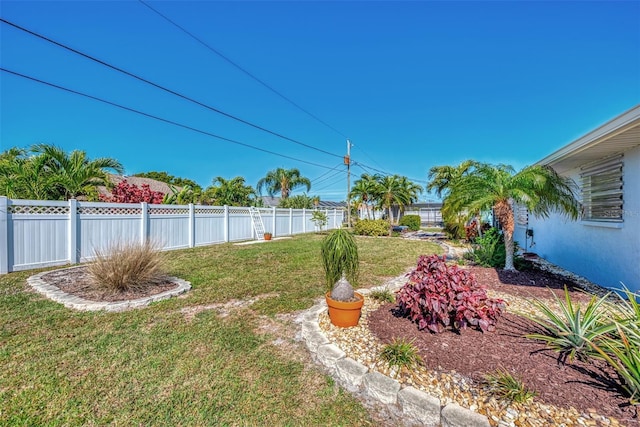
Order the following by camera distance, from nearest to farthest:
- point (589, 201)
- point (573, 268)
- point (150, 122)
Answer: point (589, 201) < point (573, 268) < point (150, 122)

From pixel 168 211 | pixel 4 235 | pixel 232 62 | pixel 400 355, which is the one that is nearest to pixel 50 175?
pixel 4 235

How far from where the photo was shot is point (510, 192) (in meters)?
6.14

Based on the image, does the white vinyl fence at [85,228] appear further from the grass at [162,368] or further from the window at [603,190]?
the window at [603,190]

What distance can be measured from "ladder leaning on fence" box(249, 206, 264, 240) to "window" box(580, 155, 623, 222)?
13.2 metres

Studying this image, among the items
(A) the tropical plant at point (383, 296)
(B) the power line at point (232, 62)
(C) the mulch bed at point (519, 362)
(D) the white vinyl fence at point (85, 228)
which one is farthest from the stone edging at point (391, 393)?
(B) the power line at point (232, 62)

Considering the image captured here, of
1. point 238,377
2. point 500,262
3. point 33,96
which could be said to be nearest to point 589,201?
point 500,262

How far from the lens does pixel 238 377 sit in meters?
2.60

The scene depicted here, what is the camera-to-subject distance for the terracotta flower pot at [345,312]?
3291 mm

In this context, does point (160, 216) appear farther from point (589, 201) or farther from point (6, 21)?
point (589, 201)

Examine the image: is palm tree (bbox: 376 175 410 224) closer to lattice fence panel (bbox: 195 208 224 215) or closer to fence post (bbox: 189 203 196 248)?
lattice fence panel (bbox: 195 208 224 215)

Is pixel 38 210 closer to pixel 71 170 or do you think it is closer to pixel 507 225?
pixel 71 170

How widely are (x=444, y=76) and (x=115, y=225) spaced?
51.4ft

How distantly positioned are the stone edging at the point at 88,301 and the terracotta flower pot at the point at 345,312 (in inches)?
125

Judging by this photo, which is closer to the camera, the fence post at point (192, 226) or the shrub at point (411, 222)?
the fence post at point (192, 226)
